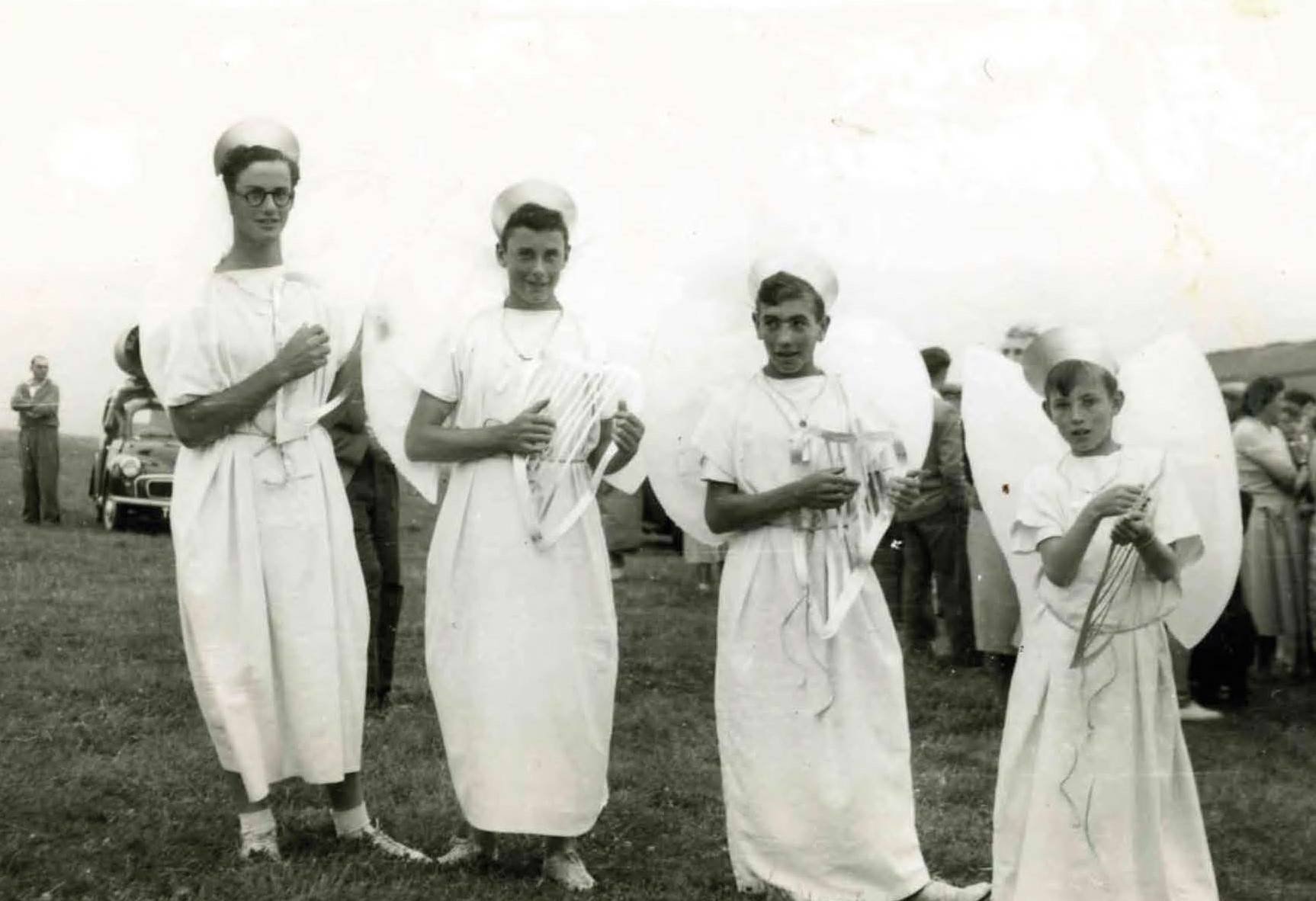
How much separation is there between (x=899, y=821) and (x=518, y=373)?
6.13 ft

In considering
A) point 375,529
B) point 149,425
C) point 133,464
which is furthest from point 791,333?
point 149,425

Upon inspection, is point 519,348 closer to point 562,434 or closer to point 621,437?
point 562,434

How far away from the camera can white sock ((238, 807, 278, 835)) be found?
16.1 feet

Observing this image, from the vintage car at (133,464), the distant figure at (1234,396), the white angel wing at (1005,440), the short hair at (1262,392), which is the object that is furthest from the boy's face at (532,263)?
the vintage car at (133,464)

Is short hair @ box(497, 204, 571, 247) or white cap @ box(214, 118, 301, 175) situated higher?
white cap @ box(214, 118, 301, 175)

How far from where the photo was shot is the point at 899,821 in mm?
4781

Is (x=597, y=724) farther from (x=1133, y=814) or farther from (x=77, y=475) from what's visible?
Answer: (x=77, y=475)

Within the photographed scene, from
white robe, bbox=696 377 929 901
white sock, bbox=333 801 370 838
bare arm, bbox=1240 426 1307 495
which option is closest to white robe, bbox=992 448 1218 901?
white robe, bbox=696 377 929 901

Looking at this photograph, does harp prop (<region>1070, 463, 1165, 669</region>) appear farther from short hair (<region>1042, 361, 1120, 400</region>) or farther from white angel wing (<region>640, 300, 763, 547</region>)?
white angel wing (<region>640, 300, 763, 547</region>)

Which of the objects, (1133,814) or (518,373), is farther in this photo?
(518,373)

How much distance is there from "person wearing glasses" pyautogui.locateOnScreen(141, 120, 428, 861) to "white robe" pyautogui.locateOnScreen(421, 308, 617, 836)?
0.37 metres

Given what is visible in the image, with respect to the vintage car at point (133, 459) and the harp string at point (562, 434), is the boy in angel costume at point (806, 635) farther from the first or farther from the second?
the vintage car at point (133, 459)

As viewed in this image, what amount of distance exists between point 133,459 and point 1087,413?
626 inches

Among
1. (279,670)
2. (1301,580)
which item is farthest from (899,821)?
(1301,580)
